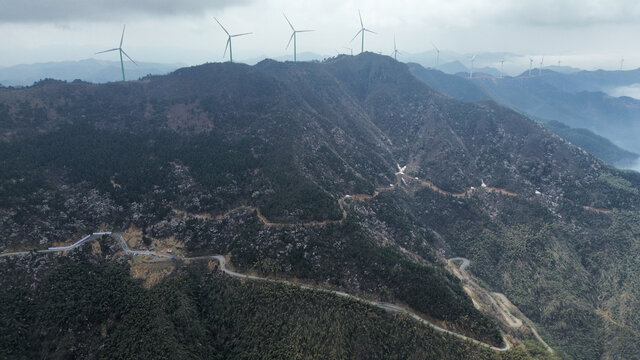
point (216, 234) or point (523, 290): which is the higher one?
point (216, 234)

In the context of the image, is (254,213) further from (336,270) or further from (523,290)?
(523,290)

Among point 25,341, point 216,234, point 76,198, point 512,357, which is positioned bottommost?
point 512,357

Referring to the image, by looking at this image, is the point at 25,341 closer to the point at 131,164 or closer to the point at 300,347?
the point at 300,347

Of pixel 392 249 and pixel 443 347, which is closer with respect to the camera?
pixel 443 347

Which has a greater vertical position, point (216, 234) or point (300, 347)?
point (216, 234)

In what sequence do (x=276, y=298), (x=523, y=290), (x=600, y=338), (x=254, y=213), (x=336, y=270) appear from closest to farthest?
(x=276, y=298)
(x=336, y=270)
(x=600, y=338)
(x=254, y=213)
(x=523, y=290)

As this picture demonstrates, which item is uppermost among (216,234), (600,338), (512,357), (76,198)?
(76,198)

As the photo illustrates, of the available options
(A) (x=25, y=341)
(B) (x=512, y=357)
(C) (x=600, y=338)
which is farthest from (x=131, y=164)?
(C) (x=600, y=338)

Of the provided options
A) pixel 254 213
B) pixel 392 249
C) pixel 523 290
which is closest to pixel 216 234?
pixel 254 213

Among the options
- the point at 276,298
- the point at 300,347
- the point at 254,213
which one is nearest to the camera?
the point at 300,347
